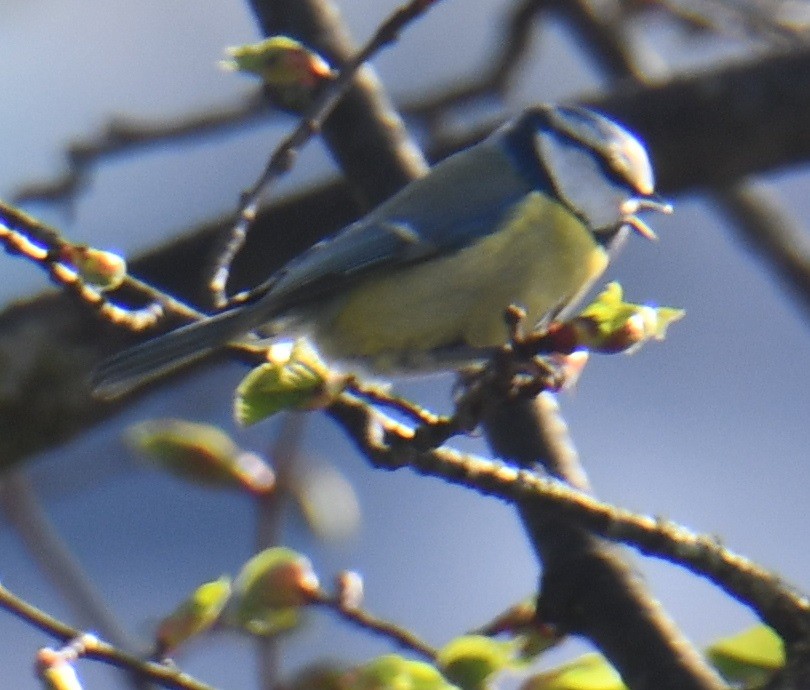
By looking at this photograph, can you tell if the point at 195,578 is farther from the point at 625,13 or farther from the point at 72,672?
the point at 72,672

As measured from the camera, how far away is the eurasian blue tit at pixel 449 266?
1.14 meters

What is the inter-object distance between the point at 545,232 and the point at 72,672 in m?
0.62

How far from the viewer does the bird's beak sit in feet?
3.75

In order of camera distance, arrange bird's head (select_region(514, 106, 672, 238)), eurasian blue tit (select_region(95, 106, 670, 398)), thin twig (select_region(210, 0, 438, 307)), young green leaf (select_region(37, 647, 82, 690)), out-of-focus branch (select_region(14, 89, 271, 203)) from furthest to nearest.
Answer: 1. out-of-focus branch (select_region(14, 89, 271, 203))
2. bird's head (select_region(514, 106, 672, 238))
3. eurasian blue tit (select_region(95, 106, 670, 398))
4. thin twig (select_region(210, 0, 438, 307))
5. young green leaf (select_region(37, 647, 82, 690))

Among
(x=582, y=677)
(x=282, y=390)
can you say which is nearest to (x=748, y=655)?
(x=582, y=677)

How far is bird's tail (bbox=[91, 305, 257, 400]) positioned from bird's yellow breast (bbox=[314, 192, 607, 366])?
6.4 inches

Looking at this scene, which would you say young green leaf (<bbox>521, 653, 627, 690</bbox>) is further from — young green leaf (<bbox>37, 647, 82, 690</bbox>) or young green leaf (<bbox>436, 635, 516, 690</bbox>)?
young green leaf (<bbox>37, 647, 82, 690</bbox>)

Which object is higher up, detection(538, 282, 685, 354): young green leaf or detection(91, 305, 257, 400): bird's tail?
detection(91, 305, 257, 400): bird's tail

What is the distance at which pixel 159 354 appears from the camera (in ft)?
3.28

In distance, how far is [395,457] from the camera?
0.81 metres

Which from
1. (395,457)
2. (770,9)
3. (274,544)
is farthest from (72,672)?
(770,9)

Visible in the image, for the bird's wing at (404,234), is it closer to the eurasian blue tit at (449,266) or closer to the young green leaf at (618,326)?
the eurasian blue tit at (449,266)

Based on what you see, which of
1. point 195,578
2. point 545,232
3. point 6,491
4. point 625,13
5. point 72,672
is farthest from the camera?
point 195,578

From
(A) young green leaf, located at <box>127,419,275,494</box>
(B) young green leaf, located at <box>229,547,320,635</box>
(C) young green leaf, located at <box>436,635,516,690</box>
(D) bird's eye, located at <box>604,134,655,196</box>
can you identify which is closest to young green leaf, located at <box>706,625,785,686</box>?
(C) young green leaf, located at <box>436,635,516,690</box>
